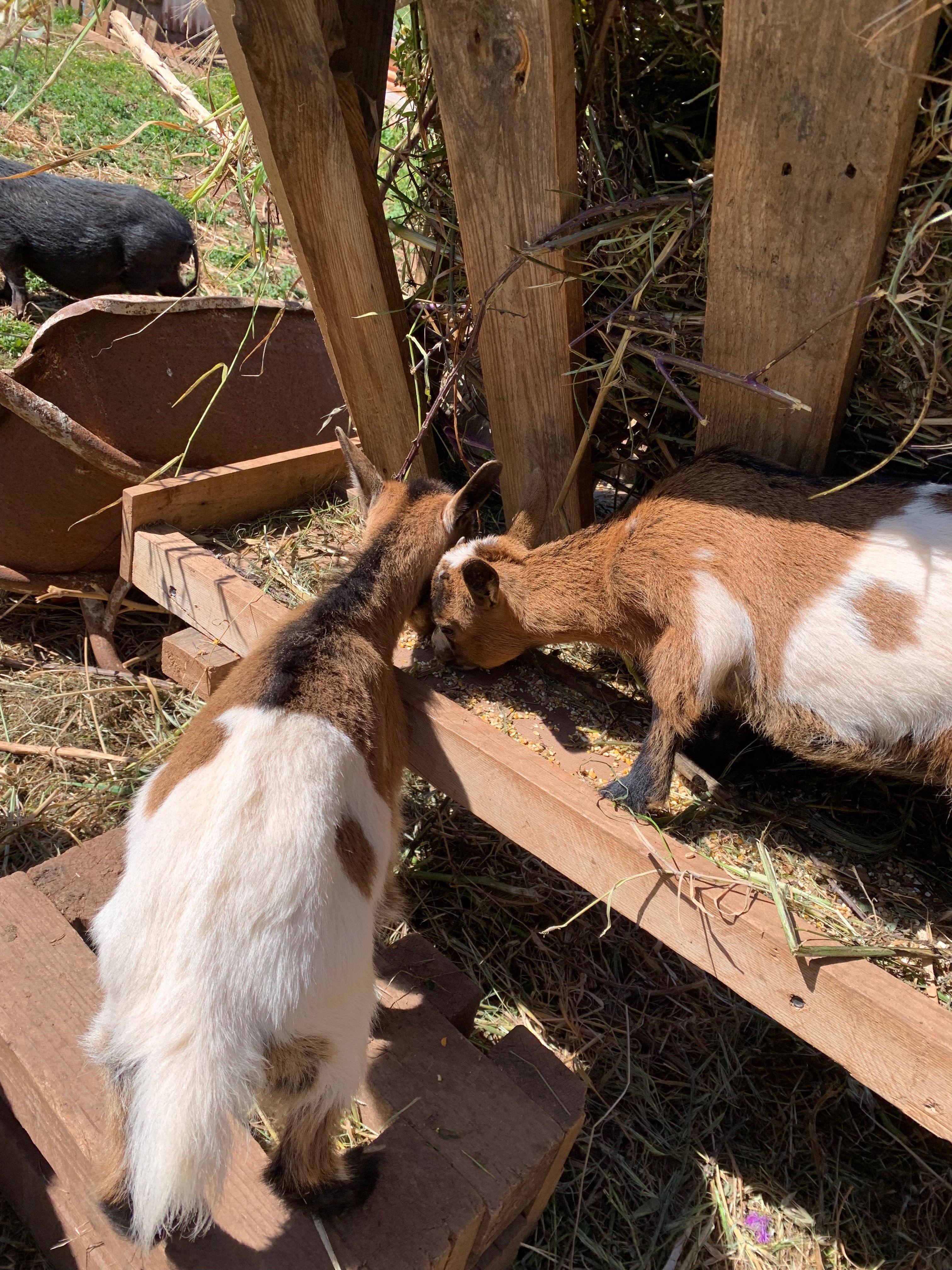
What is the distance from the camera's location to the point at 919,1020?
1768mm

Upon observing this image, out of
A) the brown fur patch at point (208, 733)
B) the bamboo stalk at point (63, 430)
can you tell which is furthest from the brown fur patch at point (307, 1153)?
the bamboo stalk at point (63, 430)

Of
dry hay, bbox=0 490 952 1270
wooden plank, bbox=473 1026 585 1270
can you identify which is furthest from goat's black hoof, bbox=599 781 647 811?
wooden plank, bbox=473 1026 585 1270

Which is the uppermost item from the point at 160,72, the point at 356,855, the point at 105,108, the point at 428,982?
the point at 160,72

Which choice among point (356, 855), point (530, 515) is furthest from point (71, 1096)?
point (530, 515)

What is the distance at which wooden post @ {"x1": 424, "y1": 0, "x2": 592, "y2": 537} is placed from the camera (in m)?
2.12

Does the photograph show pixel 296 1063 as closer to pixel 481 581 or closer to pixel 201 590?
pixel 481 581

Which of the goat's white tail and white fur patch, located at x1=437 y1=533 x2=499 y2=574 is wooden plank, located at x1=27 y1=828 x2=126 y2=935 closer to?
the goat's white tail

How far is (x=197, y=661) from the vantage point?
339 cm

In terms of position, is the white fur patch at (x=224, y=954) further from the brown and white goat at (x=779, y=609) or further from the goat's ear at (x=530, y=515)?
the goat's ear at (x=530, y=515)

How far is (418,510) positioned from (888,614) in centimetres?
154

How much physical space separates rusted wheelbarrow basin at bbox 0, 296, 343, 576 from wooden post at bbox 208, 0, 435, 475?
11.7 inches

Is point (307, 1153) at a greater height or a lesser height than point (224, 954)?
lesser

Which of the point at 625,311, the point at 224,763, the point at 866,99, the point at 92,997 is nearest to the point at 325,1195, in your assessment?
the point at 92,997

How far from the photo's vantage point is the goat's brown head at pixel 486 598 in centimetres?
273
